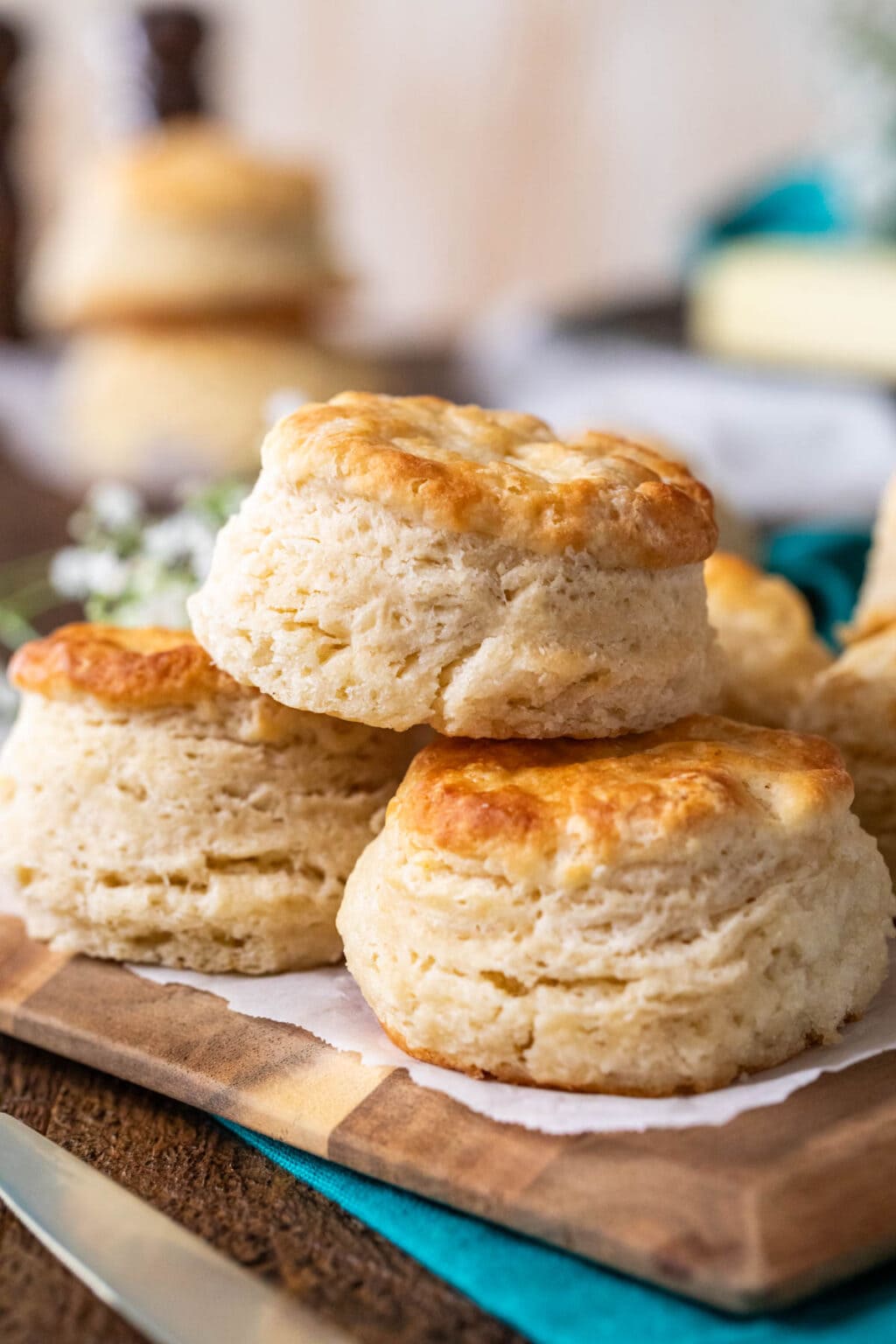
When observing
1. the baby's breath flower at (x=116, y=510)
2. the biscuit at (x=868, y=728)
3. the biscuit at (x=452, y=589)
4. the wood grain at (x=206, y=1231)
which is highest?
the biscuit at (x=452, y=589)

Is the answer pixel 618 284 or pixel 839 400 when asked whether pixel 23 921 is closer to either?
pixel 839 400

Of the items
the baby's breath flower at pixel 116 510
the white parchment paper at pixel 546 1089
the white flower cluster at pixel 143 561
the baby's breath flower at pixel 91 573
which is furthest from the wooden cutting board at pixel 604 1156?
the baby's breath flower at pixel 116 510

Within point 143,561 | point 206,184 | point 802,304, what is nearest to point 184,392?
point 206,184

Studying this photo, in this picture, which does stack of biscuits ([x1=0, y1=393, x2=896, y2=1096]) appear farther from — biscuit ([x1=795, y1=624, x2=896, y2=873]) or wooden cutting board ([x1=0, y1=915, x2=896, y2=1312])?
biscuit ([x1=795, y1=624, x2=896, y2=873])

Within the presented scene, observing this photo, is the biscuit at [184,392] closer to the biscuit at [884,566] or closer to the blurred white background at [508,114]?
the blurred white background at [508,114]

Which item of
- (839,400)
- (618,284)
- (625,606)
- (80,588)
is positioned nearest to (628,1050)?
(625,606)

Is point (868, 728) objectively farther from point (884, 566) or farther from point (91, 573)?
point (91, 573)
